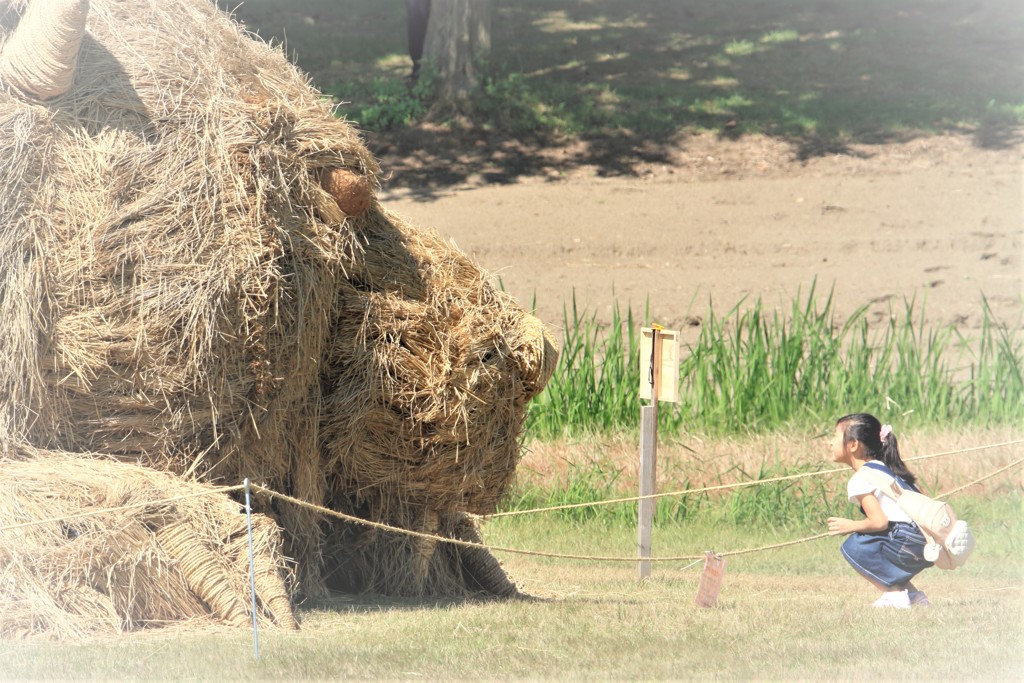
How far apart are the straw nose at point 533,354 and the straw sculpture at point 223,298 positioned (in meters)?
0.01

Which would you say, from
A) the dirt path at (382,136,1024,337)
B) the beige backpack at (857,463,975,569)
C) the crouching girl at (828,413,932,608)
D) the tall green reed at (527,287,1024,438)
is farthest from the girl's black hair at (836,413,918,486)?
the dirt path at (382,136,1024,337)

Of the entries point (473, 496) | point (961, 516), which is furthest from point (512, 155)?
point (473, 496)

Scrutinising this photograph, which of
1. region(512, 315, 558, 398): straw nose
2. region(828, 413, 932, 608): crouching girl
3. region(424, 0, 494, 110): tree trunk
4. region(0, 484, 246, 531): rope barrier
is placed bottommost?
region(828, 413, 932, 608): crouching girl

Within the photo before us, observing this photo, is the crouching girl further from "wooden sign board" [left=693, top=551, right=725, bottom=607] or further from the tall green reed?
the tall green reed

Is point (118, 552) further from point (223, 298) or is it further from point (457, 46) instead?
point (457, 46)

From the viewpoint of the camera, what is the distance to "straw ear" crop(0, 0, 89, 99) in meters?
4.95

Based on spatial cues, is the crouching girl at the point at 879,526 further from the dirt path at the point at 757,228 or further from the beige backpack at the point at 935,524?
the dirt path at the point at 757,228

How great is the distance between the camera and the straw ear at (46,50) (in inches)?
195

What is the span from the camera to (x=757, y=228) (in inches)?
587

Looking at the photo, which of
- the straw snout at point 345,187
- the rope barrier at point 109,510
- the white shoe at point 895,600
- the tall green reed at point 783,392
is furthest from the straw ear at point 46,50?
the tall green reed at point 783,392

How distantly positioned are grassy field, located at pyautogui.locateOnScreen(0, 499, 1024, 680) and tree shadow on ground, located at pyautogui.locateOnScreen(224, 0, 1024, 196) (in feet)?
35.2

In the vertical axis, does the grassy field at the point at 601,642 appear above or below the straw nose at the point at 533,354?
below

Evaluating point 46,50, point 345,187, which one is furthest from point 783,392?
point 46,50

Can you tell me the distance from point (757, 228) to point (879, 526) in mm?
10061
